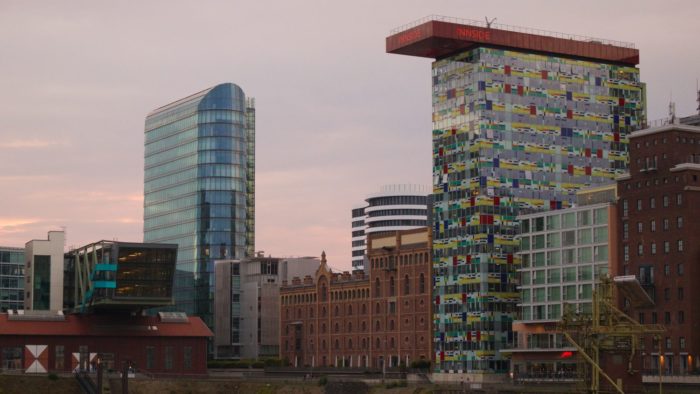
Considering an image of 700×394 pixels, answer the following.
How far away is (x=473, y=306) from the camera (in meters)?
197

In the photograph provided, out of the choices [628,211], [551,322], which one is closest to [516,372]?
[551,322]

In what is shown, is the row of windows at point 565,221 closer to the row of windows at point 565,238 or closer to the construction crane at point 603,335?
the row of windows at point 565,238

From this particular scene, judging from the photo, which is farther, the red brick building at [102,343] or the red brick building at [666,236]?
the red brick building at [102,343]

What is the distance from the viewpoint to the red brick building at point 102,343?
608 feet

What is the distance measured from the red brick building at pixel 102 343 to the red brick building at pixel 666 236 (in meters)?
69.5

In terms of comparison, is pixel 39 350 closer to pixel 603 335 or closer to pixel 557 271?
pixel 557 271

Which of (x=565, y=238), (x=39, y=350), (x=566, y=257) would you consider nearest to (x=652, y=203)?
(x=565, y=238)

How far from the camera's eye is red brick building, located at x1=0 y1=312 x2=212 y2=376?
18525 centimetres

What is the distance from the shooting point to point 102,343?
19100cm

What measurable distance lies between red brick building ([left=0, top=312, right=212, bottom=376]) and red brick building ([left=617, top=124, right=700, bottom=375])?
228 ft

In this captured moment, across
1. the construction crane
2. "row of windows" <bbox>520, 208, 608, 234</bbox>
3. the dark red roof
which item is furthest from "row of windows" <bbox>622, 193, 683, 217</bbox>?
the dark red roof

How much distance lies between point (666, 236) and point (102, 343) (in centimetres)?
→ 8639

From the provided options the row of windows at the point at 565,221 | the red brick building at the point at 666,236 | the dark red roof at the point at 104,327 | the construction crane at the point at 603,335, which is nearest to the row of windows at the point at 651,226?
the red brick building at the point at 666,236

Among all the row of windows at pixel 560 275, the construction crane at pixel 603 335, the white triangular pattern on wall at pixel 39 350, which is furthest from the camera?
the white triangular pattern on wall at pixel 39 350
